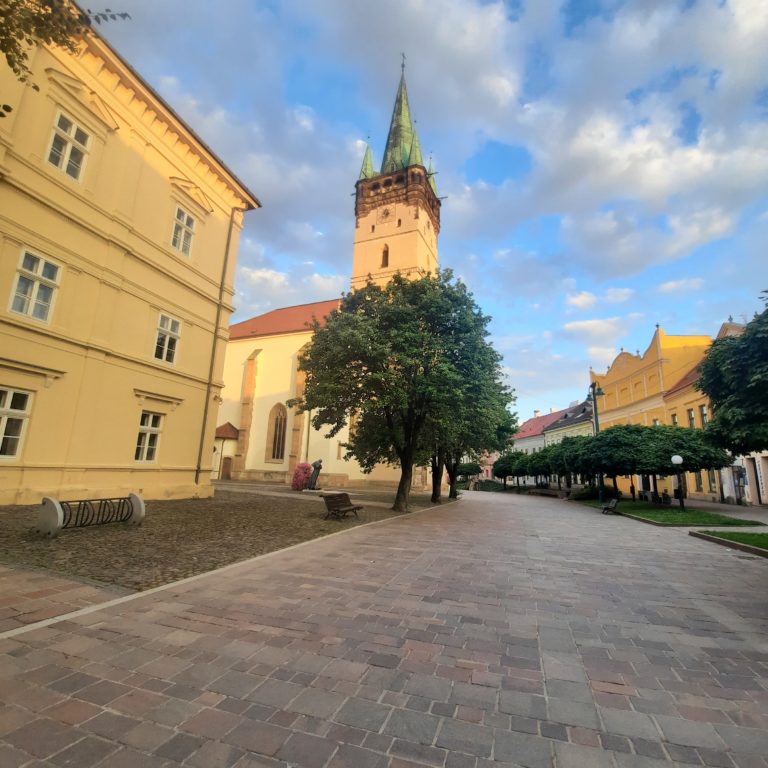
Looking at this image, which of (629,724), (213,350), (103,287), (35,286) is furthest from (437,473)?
(629,724)

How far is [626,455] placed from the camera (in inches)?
958

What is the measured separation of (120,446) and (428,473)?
32.0 metres

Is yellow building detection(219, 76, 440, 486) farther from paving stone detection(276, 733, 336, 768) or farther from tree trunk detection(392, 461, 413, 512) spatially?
paving stone detection(276, 733, 336, 768)

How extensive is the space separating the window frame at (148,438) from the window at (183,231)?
267 inches

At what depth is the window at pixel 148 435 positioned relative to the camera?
52.5 ft

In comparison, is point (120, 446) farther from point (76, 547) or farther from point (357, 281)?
point (357, 281)

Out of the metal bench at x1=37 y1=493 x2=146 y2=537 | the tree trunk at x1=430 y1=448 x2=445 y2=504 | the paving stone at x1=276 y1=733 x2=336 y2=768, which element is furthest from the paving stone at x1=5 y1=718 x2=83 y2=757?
the tree trunk at x1=430 y1=448 x2=445 y2=504

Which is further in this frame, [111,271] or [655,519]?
[655,519]

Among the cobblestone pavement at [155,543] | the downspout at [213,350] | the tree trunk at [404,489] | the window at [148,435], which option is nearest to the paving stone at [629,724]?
the cobblestone pavement at [155,543]

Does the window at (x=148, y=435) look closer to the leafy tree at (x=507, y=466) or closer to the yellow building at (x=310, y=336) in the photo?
the yellow building at (x=310, y=336)

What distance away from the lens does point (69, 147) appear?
531 inches

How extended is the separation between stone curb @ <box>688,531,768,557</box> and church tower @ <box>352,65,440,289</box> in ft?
107

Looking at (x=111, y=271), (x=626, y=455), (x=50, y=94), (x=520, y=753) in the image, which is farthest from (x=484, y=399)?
(x=50, y=94)

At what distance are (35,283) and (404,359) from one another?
11.4 m
